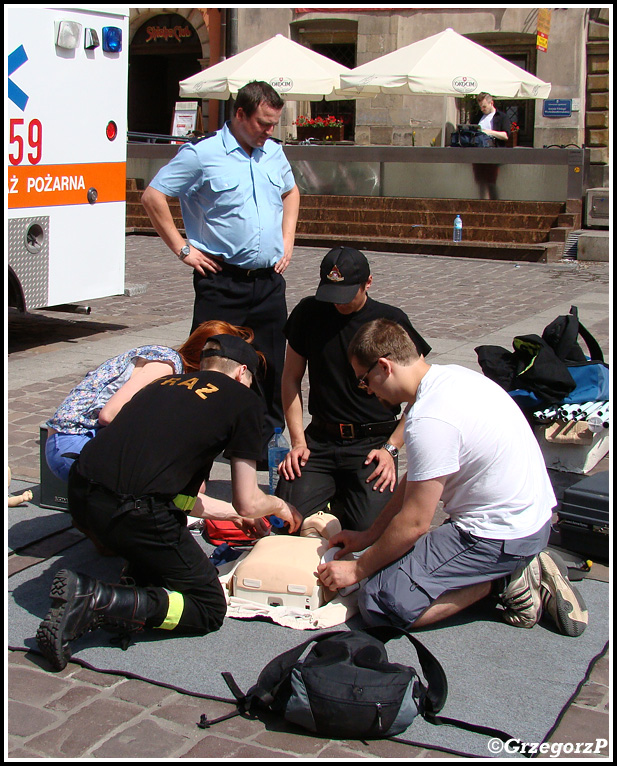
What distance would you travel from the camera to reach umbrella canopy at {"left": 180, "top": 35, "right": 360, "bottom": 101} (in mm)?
17453

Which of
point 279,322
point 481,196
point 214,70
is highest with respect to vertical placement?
point 214,70

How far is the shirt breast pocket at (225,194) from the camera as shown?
498 centimetres

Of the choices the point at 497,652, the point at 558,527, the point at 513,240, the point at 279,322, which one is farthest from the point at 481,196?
the point at 497,652

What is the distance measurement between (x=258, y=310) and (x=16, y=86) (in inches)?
129

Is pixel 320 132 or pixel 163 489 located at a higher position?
pixel 320 132

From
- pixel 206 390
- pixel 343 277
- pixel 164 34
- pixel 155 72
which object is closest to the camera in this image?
pixel 206 390

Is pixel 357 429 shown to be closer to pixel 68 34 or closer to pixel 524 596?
pixel 524 596

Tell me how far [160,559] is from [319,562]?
66 cm

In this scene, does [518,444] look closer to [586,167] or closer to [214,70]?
[586,167]

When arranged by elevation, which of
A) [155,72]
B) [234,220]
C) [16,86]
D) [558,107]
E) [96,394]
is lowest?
[96,394]

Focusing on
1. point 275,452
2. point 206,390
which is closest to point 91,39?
point 275,452

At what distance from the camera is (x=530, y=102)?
70.1 ft

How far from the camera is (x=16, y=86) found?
7.09 meters

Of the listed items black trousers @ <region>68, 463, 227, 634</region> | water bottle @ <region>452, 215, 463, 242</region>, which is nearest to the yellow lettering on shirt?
black trousers @ <region>68, 463, 227, 634</region>
